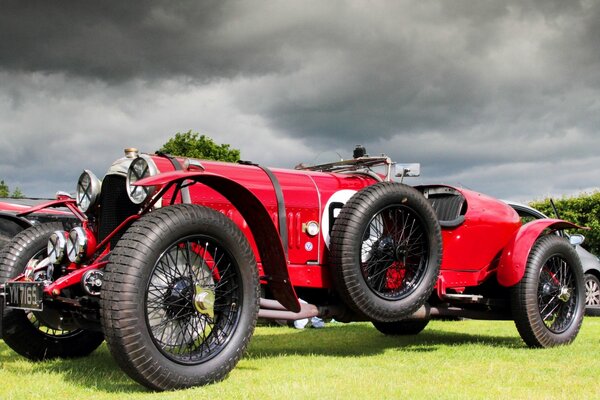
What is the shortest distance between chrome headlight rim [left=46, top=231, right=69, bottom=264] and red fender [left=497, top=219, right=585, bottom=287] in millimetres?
4103

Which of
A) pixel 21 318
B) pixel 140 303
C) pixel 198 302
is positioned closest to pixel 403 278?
pixel 198 302

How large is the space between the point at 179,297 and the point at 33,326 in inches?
72.2

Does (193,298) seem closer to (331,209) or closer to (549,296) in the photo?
(331,209)

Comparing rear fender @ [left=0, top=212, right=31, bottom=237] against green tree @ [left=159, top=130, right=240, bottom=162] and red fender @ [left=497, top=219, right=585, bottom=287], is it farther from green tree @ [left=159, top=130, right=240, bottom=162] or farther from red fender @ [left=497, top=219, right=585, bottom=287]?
green tree @ [left=159, top=130, right=240, bottom=162]

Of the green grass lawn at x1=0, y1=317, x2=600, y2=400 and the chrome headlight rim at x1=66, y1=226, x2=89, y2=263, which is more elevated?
the chrome headlight rim at x1=66, y1=226, x2=89, y2=263

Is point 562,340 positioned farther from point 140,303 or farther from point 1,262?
point 1,262

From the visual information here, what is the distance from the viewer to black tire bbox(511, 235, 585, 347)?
6309 mm

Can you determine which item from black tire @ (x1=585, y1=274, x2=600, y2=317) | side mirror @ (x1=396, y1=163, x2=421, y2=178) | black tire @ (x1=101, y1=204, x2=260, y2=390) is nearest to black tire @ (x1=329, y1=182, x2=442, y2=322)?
side mirror @ (x1=396, y1=163, x2=421, y2=178)

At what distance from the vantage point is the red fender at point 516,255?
6336mm

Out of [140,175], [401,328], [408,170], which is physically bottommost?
[401,328]

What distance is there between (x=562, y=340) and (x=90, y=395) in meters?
4.73

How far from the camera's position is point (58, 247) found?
474 centimetres

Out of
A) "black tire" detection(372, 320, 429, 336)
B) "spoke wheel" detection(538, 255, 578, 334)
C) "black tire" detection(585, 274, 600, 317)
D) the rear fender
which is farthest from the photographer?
"black tire" detection(585, 274, 600, 317)

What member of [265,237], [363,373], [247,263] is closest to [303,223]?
[265,237]
